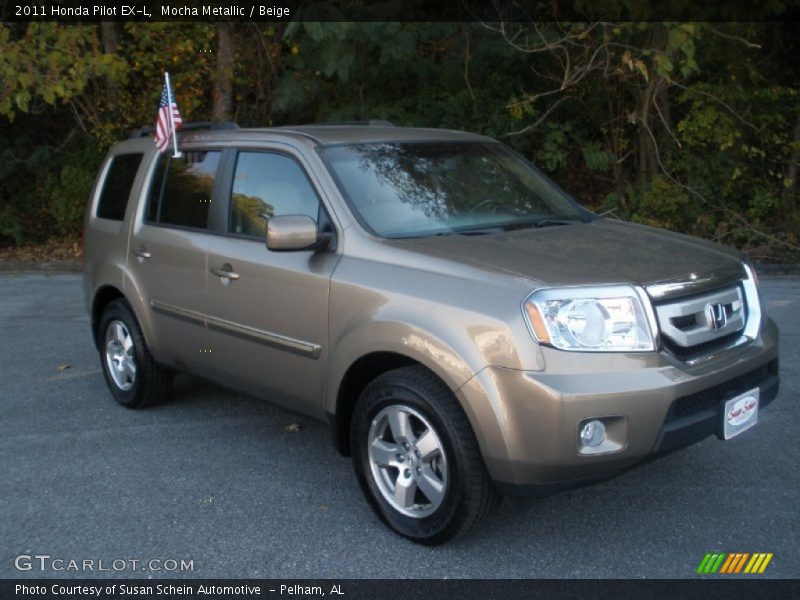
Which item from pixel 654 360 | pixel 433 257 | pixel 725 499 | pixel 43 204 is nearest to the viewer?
pixel 654 360

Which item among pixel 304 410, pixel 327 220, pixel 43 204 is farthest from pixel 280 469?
pixel 43 204

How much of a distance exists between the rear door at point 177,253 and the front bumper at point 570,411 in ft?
7.07

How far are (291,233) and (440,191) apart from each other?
2.96ft

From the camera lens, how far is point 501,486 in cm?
371

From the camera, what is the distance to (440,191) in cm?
479

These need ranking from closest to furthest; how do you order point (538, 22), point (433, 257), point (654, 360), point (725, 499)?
point (654, 360) < point (433, 257) < point (725, 499) < point (538, 22)

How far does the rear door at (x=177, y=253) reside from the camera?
208 inches

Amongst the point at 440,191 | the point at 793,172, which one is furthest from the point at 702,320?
the point at 793,172

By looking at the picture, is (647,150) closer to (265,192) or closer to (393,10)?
(393,10)

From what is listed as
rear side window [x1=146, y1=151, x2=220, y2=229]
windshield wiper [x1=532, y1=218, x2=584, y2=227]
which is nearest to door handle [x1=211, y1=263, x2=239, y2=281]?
rear side window [x1=146, y1=151, x2=220, y2=229]

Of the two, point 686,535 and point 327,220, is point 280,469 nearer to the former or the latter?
point 327,220

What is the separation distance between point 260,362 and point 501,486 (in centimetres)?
166
